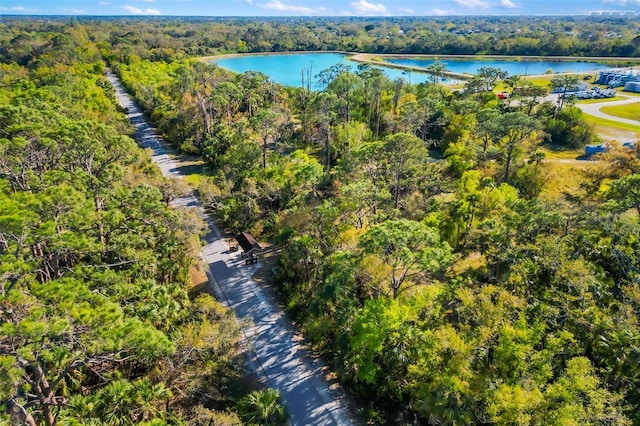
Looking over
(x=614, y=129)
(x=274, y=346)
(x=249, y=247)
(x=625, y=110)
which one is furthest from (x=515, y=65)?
(x=274, y=346)

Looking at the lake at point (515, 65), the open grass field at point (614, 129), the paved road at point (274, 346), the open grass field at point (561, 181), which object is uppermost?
the lake at point (515, 65)

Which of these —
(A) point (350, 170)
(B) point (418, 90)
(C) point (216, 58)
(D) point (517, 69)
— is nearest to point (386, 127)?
(B) point (418, 90)

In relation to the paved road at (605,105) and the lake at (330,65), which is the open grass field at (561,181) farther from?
the lake at (330,65)

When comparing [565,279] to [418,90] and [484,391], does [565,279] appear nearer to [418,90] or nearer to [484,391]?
[484,391]

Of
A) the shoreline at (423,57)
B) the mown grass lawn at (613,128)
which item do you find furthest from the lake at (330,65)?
the mown grass lawn at (613,128)

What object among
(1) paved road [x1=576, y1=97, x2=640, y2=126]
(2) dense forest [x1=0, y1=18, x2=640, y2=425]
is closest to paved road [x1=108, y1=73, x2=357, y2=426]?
(2) dense forest [x1=0, y1=18, x2=640, y2=425]

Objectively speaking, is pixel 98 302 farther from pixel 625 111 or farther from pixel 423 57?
pixel 423 57
